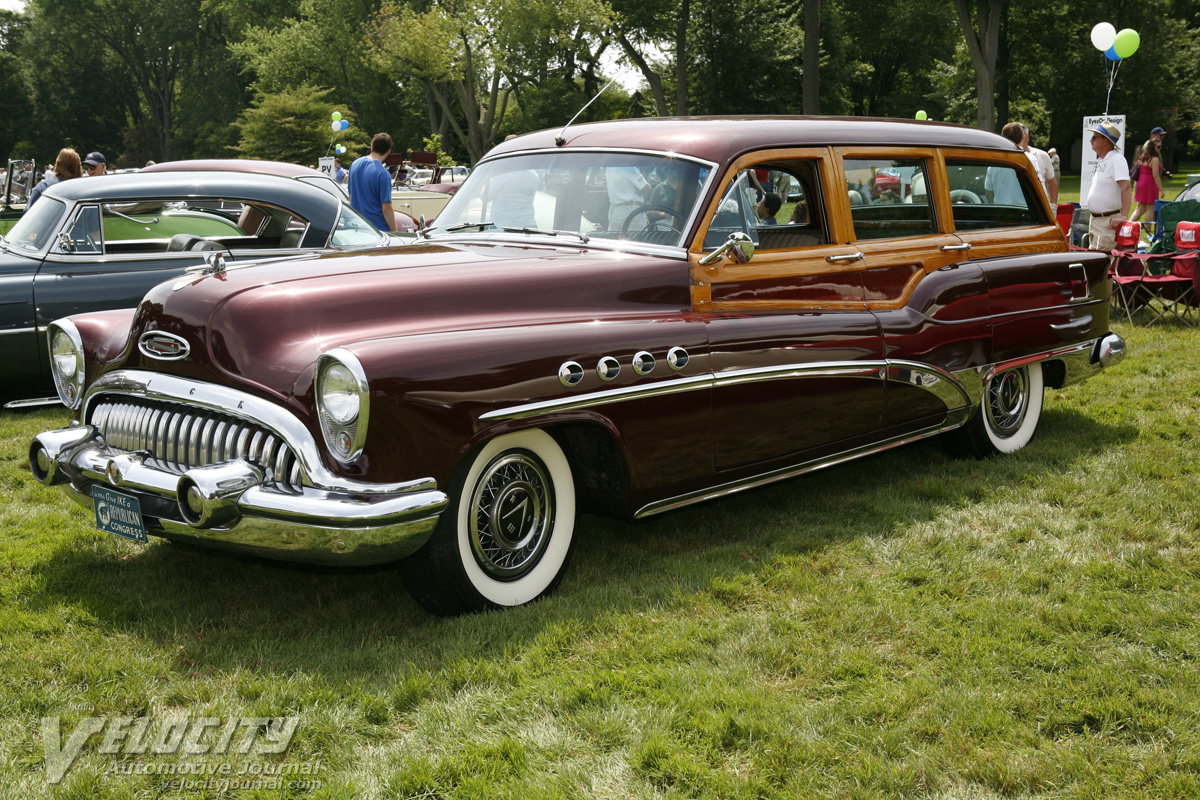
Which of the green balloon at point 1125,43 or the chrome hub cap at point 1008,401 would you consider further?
the green balloon at point 1125,43

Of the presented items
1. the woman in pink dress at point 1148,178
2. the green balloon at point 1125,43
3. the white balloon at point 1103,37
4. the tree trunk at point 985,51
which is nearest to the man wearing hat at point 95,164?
the woman in pink dress at point 1148,178

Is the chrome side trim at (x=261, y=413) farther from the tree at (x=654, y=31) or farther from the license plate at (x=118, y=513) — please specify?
the tree at (x=654, y=31)

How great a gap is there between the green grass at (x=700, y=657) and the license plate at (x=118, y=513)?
34 centimetres

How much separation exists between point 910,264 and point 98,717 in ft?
13.8

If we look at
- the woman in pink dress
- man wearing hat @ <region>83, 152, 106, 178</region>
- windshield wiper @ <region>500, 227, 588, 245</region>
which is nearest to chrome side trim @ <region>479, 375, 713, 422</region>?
windshield wiper @ <region>500, 227, 588, 245</region>

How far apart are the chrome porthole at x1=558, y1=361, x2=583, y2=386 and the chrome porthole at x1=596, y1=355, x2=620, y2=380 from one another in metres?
0.09

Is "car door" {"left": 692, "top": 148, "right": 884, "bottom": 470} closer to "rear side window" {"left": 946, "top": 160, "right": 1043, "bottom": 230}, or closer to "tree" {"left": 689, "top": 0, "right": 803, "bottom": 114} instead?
"rear side window" {"left": 946, "top": 160, "right": 1043, "bottom": 230}

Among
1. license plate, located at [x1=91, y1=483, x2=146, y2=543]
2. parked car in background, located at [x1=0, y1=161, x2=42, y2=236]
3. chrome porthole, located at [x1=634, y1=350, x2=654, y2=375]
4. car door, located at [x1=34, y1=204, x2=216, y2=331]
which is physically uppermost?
parked car in background, located at [x1=0, y1=161, x2=42, y2=236]

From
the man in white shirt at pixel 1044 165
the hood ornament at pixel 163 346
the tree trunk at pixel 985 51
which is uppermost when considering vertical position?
the tree trunk at pixel 985 51

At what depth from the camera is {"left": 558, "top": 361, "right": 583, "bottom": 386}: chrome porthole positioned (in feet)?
12.7

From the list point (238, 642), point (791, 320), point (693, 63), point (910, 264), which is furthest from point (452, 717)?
point (693, 63)

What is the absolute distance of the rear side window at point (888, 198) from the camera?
5309 millimetres

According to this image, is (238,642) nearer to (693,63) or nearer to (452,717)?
(452,717)

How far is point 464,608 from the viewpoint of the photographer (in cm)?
387
